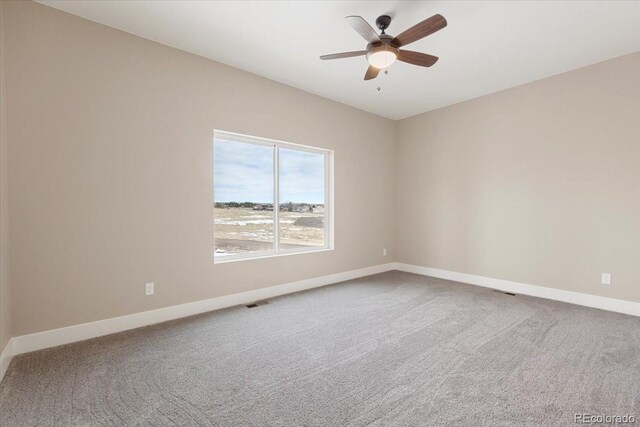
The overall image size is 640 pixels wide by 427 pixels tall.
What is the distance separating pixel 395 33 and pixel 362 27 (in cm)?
84

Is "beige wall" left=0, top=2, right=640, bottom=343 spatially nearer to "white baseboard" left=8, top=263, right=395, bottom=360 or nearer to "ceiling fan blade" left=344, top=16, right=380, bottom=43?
"white baseboard" left=8, top=263, right=395, bottom=360

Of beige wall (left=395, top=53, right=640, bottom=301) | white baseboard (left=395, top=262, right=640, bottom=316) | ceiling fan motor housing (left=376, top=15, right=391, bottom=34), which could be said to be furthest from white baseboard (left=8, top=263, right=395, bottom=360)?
ceiling fan motor housing (left=376, top=15, right=391, bottom=34)

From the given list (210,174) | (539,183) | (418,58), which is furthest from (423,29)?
(539,183)

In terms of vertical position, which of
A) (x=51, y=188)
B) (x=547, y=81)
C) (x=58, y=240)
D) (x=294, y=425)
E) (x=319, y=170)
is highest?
(x=547, y=81)

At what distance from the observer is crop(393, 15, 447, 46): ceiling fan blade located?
2.12 metres

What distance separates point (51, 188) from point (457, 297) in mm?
4550

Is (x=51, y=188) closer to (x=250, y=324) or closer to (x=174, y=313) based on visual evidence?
(x=174, y=313)

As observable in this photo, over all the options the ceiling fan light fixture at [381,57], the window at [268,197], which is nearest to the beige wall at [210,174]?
the window at [268,197]

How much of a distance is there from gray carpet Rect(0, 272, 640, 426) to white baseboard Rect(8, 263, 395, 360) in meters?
0.11

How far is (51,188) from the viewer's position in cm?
247

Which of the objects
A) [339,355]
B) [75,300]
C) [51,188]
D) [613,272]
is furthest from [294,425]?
[613,272]

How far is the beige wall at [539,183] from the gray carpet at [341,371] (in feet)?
2.55

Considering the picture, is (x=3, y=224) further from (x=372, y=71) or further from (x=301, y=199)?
(x=372, y=71)

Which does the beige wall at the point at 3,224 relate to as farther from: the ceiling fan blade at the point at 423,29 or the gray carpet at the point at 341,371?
the ceiling fan blade at the point at 423,29
